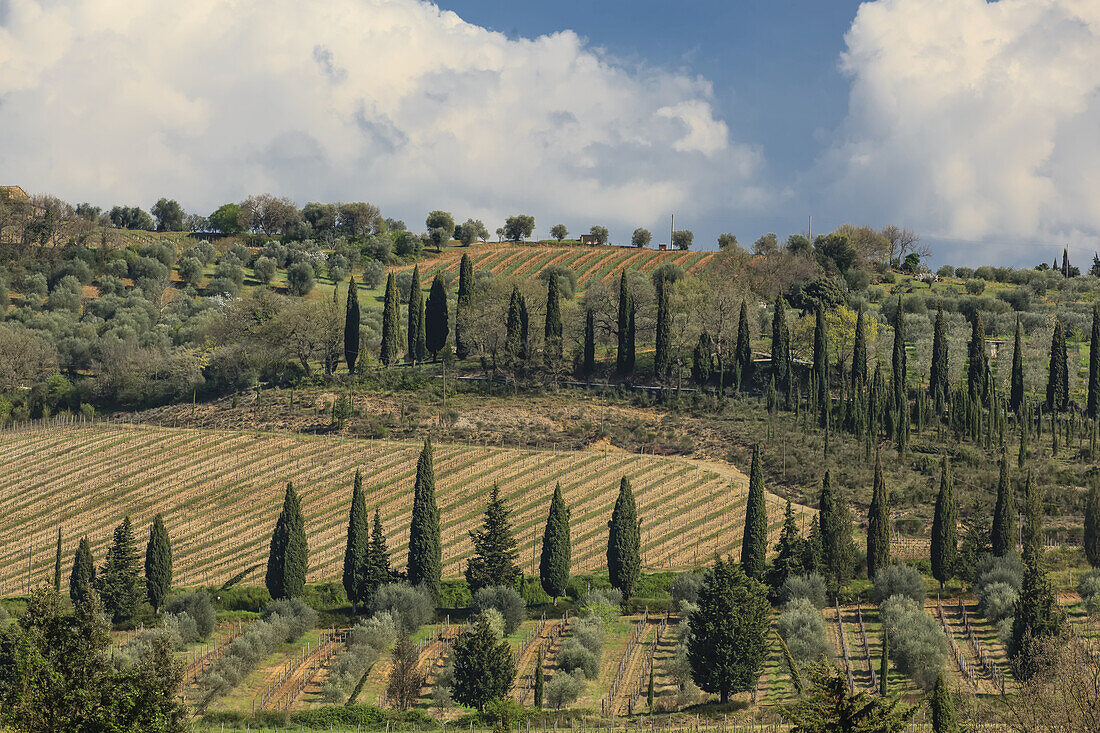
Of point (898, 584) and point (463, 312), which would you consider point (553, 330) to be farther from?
point (898, 584)

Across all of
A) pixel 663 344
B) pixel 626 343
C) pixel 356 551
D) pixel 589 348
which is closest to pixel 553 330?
pixel 589 348

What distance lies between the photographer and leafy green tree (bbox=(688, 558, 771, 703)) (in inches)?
2226

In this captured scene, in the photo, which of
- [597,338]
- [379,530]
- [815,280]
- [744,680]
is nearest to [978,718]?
[744,680]

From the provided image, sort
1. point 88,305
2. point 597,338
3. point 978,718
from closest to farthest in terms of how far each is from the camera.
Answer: point 978,718, point 597,338, point 88,305

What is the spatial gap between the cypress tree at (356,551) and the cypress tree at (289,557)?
7.82 ft

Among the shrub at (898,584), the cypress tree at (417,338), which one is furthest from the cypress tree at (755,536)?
the cypress tree at (417,338)

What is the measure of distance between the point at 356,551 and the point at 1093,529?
40438mm

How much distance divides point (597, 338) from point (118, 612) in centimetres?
5752

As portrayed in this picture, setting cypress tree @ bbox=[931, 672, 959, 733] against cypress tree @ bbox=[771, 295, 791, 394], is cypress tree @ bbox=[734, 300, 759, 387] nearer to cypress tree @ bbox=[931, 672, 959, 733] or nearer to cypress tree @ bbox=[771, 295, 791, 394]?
cypress tree @ bbox=[771, 295, 791, 394]

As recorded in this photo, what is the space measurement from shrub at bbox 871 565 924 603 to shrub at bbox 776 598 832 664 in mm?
5029

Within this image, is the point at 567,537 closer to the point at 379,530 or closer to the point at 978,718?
the point at 379,530

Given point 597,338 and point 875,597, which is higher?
point 597,338

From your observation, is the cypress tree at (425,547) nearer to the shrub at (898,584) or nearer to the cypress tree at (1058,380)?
the shrub at (898,584)

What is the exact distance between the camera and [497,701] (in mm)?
54188
